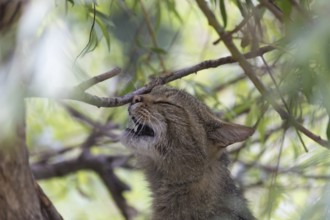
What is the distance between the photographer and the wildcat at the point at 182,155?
3.17 metres

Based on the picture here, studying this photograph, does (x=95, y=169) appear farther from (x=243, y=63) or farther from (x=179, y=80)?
(x=243, y=63)

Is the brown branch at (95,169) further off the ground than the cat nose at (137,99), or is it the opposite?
the cat nose at (137,99)

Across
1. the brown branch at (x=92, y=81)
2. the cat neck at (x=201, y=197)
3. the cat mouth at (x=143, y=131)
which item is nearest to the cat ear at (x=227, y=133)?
the cat neck at (x=201, y=197)

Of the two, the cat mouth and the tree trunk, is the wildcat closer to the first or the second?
the cat mouth

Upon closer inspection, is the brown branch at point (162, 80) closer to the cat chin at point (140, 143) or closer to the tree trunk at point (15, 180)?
the cat chin at point (140, 143)

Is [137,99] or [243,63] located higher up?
[243,63]

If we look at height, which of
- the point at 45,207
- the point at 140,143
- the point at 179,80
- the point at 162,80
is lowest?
the point at 45,207

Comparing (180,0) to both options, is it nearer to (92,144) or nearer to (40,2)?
(92,144)

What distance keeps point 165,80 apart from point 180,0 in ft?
6.03

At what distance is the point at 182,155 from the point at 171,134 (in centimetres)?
10

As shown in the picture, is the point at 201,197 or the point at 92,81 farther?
the point at 201,197

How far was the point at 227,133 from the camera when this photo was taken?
3.17m

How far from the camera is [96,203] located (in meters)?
4.96

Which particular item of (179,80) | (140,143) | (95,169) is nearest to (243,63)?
(140,143)
